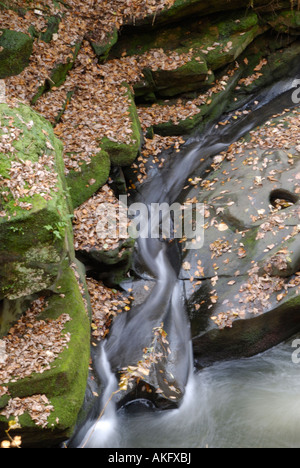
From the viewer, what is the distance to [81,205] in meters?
9.48

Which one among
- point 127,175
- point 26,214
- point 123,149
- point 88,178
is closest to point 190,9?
point 123,149

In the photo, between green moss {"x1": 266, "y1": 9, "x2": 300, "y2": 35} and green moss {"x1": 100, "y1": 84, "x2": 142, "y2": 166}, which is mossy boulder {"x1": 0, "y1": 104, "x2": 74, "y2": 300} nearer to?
green moss {"x1": 100, "y1": 84, "x2": 142, "y2": 166}

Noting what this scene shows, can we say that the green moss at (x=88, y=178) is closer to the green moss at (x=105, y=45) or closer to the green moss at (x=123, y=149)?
the green moss at (x=123, y=149)

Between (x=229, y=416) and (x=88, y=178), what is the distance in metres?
5.40

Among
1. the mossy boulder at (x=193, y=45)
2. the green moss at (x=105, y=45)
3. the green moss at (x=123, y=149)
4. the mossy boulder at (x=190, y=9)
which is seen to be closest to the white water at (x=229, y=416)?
the green moss at (x=123, y=149)

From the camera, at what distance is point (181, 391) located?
306 inches

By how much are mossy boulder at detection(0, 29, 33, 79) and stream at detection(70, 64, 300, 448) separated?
4.71m

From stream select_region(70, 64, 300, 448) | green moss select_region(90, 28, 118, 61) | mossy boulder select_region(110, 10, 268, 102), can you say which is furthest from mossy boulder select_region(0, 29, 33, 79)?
stream select_region(70, 64, 300, 448)

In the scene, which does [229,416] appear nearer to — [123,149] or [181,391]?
[181,391]

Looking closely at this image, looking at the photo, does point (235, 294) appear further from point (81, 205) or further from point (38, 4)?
point (38, 4)

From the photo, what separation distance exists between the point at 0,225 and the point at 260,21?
10.4m

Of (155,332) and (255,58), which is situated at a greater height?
(255,58)

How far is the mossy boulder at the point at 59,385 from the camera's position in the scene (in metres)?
6.20

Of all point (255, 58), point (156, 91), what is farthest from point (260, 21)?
point (156, 91)
